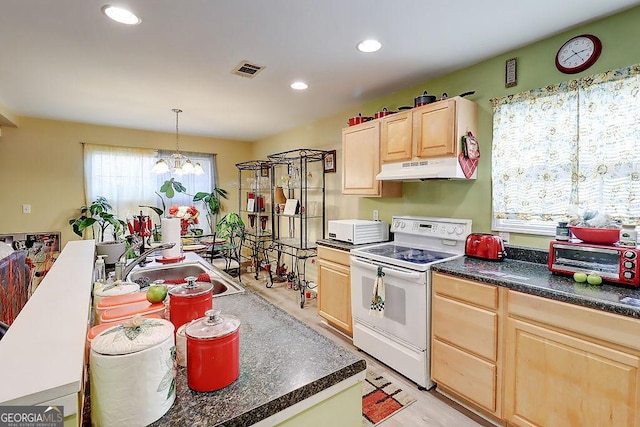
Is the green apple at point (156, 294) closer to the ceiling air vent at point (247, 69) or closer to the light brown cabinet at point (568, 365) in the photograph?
the light brown cabinet at point (568, 365)

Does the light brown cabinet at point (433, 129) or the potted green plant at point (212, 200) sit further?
the potted green plant at point (212, 200)

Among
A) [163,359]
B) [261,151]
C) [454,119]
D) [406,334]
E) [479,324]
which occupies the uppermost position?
[261,151]

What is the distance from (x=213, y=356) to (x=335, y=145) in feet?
11.4

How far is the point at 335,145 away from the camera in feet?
13.0

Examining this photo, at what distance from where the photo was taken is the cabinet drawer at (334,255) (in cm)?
293

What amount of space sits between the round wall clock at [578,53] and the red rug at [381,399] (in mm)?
2428

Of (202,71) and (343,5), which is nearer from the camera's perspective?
(343,5)

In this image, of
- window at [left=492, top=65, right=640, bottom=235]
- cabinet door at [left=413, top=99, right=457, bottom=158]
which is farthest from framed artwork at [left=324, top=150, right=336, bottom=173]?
window at [left=492, top=65, right=640, bottom=235]

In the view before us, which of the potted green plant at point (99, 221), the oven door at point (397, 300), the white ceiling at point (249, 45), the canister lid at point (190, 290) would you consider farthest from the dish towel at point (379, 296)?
the potted green plant at point (99, 221)

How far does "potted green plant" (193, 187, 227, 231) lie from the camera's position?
17.0 feet

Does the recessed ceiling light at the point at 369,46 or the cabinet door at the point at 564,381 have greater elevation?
the recessed ceiling light at the point at 369,46

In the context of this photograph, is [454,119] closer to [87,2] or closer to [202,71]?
[202,71]

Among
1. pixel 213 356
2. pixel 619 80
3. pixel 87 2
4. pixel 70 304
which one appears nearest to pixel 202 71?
pixel 87 2

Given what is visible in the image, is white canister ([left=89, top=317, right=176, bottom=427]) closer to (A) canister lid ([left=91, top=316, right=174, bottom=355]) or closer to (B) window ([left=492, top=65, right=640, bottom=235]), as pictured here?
(A) canister lid ([left=91, top=316, right=174, bottom=355])
